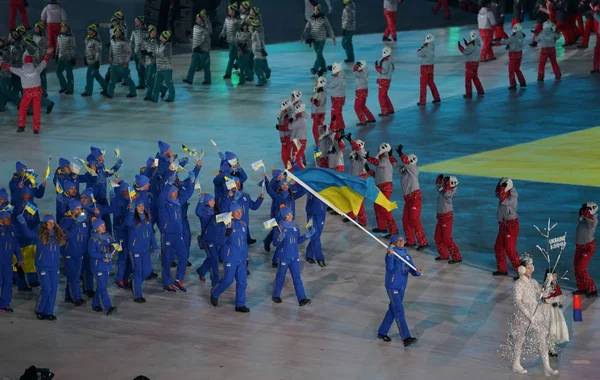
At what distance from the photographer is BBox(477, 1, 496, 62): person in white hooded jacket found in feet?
109

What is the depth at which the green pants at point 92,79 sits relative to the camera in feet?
99.4

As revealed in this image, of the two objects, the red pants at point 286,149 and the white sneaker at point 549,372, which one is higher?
the red pants at point 286,149

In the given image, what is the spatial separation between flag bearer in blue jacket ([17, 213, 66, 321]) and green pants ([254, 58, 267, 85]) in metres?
16.0

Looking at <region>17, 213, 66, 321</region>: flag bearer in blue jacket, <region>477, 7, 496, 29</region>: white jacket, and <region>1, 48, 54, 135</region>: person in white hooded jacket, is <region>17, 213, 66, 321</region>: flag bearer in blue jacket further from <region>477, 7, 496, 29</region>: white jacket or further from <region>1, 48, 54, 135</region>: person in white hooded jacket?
<region>477, 7, 496, 29</region>: white jacket

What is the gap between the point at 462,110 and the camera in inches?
1128

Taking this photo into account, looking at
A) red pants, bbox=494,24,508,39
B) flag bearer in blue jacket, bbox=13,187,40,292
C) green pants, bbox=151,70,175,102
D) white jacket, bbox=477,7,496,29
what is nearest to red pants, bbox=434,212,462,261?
flag bearer in blue jacket, bbox=13,187,40,292

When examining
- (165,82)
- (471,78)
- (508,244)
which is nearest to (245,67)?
(165,82)

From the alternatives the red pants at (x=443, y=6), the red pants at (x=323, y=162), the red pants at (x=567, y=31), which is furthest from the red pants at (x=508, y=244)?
the red pants at (x=443, y=6)

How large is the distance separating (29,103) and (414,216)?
11688 mm

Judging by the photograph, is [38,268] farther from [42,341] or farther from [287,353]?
[287,353]

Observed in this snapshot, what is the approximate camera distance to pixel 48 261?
627 inches

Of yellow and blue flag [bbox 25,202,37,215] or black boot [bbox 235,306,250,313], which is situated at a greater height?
yellow and blue flag [bbox 25,202,37,215]

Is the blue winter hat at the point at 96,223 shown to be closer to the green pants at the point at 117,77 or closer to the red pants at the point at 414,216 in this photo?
the red pants at the point at 414,216

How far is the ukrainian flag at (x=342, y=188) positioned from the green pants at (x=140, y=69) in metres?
14.5
